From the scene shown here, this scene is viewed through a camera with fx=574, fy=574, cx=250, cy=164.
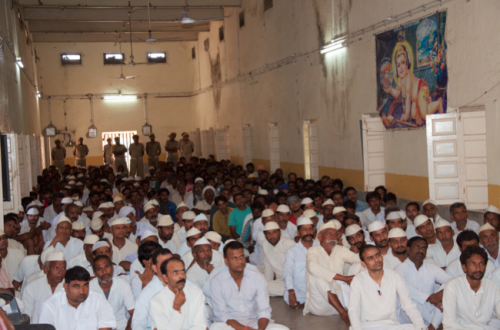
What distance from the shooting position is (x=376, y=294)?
16.9 ft

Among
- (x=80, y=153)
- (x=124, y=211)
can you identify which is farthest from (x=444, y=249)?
(x=80, y=153)

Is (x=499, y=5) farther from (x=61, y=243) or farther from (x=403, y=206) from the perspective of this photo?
(x=61, y=243)

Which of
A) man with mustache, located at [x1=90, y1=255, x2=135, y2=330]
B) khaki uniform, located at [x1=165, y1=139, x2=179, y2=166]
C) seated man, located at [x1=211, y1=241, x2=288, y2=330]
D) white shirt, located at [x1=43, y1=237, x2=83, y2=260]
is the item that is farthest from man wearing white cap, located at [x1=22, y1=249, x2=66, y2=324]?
khaki uniform, located at [x1=165, y1=139, x2=179, y2=166]

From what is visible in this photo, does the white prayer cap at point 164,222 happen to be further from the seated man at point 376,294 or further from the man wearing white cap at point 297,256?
the seated man at point 376,294

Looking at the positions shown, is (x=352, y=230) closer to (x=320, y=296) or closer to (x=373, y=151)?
(x=320, y=296)

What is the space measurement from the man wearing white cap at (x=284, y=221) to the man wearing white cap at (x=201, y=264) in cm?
212

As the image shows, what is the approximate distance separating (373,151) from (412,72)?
2015 mm

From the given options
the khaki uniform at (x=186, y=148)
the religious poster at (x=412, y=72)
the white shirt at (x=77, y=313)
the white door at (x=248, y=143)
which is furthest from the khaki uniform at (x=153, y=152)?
the white shirt at (x=77, y=313)

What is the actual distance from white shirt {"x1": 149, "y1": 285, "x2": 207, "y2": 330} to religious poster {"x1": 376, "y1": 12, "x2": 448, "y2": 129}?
583cm

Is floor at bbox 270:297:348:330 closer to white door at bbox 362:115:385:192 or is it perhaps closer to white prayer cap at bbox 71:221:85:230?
white prayer cap at bbox 71:221:85:230

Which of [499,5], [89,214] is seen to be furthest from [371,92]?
[89,214]

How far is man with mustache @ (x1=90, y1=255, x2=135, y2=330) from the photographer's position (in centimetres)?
545

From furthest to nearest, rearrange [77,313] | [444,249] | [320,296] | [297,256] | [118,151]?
[118,151]
[297,256]
[444,249]
[320,296]
[77,313]

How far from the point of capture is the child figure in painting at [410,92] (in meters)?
9.34
